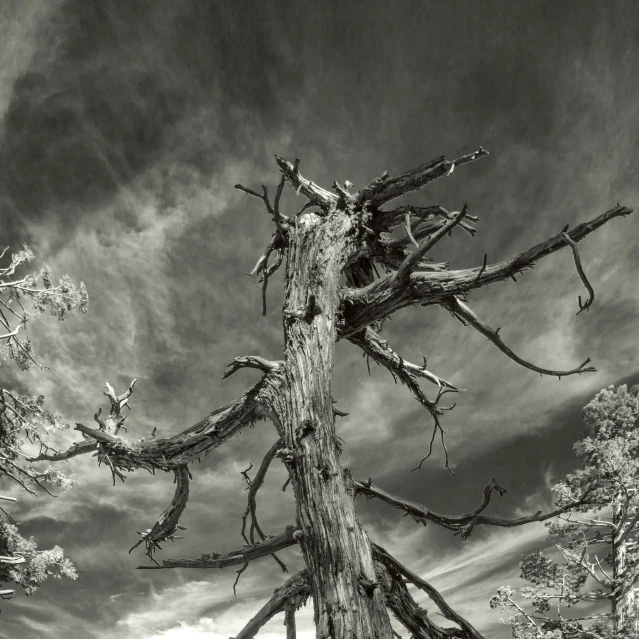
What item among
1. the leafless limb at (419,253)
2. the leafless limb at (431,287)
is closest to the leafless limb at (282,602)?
the leafless limb at (431,287)

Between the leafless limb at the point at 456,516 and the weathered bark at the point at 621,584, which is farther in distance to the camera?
the weathered bark at the point at 621,584

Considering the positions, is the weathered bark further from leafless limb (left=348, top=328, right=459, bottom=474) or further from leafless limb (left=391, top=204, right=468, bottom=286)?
leafless limb (left=391, top=204, right=468, bottom=286)

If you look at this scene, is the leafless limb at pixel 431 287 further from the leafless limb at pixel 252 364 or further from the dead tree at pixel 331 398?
the leafless limb at pixel 252 364

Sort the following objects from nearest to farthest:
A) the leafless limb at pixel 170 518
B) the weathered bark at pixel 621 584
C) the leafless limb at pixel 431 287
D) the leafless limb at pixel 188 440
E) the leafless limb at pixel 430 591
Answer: the leafless limb at pixel 430 591 → the leafless limb at pixel 431 287 → the leafless limb at pixel 188 440 → the leafless limb at pixel 170 518 → the weathered bark at pixel 621 584

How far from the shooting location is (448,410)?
4934 millimetres

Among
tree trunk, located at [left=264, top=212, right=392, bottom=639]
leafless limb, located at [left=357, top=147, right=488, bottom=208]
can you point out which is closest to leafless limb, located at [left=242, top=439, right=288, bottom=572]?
tree trunk, located at [left=264, top=212, right=392, bottom=639]

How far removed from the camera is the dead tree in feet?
7.82

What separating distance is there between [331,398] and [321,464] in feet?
1.76

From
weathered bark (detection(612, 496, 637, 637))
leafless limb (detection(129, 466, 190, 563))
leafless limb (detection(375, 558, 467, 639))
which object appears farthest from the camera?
weathered bark (detection(612, 496, 637, 637))

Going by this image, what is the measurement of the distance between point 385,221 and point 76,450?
3.76 meters

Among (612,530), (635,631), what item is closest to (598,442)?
(612,530)

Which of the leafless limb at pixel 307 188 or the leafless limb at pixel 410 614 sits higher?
the leafless limb at pixel 307 188

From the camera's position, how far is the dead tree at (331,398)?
238cm

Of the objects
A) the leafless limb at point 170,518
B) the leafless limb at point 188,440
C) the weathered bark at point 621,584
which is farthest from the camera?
the weathered bark at point 621,584
